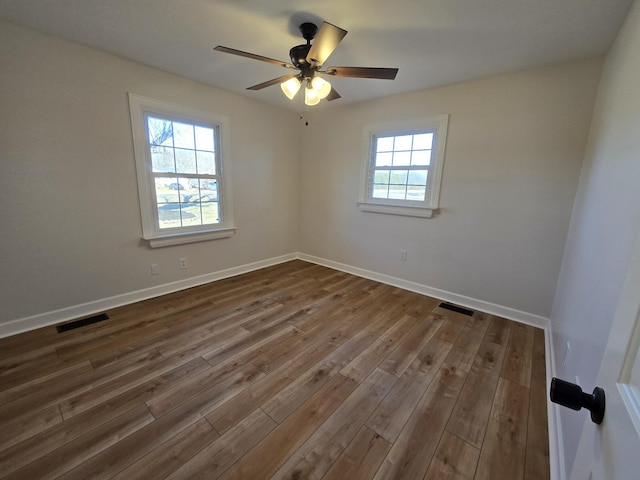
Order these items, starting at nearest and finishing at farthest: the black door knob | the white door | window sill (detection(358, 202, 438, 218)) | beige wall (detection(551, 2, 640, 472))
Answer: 1. the white door
2. the black door knob
3. beige wall (detection(551, 2, 640, 472))
4. window sill (detection(358, 202, 438, 218))

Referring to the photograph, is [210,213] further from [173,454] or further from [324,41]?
[173,454]

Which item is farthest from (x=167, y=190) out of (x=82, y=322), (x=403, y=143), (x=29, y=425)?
(x=403, y=143)

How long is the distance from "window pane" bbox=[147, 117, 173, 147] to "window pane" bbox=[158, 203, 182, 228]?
2.26 ft

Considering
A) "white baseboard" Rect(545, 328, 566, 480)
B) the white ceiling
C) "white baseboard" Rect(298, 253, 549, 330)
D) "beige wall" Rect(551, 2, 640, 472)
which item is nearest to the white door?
"beige wall" Rect(551, 2, 640, 472)

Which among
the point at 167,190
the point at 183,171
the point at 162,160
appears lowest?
the point at 167,190

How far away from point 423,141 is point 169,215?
3165 millimetres

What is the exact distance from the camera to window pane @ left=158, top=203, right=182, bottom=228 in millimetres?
3018

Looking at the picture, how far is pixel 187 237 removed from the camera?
10.6 ft

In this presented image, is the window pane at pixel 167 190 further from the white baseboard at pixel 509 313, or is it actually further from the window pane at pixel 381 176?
the window pane at pixel 381 176

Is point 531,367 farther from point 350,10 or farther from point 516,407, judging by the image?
point 350,10

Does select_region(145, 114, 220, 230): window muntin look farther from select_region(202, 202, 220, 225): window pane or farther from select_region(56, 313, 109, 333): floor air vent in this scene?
select_region(56, 313, 109, 333): floor air vent

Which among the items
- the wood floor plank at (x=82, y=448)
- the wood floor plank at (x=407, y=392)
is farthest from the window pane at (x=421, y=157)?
the wood floor plank at (x=82, y=448)

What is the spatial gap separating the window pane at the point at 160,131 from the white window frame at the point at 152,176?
0.06m

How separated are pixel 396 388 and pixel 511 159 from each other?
244cm
